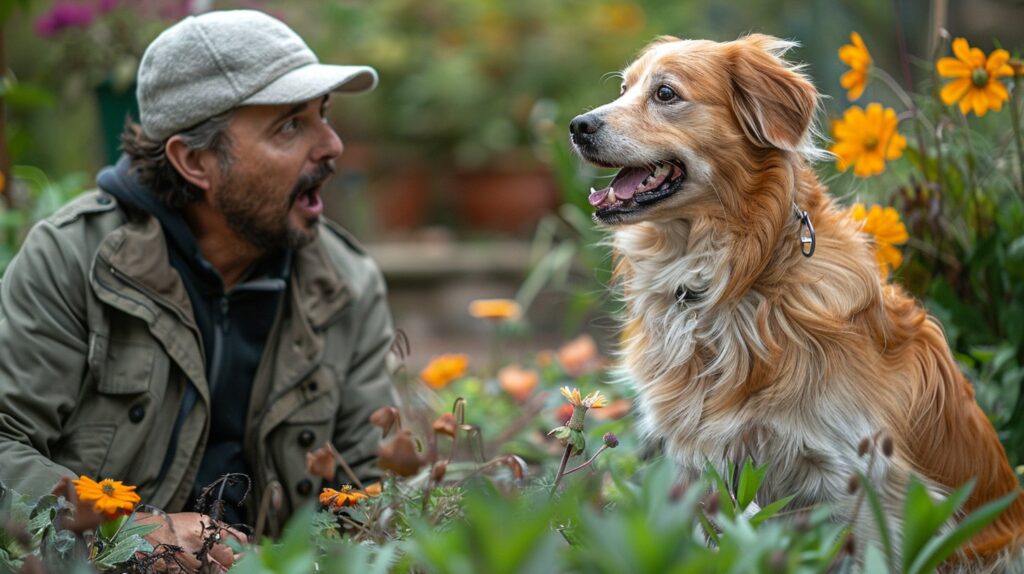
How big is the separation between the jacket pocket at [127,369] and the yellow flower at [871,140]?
2088 millimetres

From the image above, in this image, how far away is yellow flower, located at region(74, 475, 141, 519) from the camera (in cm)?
198

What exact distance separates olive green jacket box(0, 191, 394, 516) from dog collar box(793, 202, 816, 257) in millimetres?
1522

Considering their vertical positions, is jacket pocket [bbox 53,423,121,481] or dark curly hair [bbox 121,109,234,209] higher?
dark curly hair [bbox 121,109,234,209]

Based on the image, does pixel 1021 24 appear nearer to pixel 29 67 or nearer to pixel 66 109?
pixel 66 109

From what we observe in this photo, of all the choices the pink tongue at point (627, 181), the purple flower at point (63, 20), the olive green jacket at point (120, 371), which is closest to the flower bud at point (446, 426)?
the pink tongue at point (627, 181)

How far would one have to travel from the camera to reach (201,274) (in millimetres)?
3127

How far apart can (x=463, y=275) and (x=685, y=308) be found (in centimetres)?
554

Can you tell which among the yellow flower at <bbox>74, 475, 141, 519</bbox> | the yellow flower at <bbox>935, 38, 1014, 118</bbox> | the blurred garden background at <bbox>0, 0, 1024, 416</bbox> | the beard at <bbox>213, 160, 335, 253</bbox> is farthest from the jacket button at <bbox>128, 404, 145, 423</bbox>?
the yellow flower at <bbox>935, 38, 1014, 118</bbox>

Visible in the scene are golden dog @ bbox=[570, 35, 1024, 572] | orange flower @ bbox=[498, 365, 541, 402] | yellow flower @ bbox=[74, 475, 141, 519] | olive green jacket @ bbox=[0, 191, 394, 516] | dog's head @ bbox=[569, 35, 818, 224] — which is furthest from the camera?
orange flower @ bbox=[498, 365, 541, 402]

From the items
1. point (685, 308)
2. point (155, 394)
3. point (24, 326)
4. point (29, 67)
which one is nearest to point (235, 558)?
point (155, 394)

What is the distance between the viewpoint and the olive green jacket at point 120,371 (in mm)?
2789

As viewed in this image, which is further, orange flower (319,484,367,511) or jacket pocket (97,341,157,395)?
jacket pocket (97,341,157,395)

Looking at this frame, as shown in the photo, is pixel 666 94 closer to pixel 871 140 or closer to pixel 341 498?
pixel 871 140

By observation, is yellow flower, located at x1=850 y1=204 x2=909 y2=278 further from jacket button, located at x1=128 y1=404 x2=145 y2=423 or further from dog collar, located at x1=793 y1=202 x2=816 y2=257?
jacket button, located at x1=128 y1=404 x2=145 y2=423
